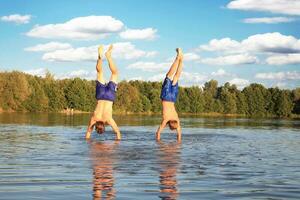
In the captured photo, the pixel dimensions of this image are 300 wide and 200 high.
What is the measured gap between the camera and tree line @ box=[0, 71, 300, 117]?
122m

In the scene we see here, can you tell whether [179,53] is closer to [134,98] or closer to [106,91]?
[106,91]

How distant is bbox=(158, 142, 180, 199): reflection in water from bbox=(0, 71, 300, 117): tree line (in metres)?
109

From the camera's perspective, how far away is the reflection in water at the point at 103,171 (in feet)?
29.2

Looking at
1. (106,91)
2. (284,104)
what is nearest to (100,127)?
(106,91)

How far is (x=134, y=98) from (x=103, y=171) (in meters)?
126

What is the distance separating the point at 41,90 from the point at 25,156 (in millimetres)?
115339

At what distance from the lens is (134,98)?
138m

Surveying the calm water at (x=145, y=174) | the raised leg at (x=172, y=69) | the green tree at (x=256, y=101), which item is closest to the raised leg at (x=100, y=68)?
the raised leg at (x=172, y=69)

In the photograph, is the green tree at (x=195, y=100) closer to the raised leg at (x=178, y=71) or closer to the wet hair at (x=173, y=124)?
the raised leg at (x=178, y=71)

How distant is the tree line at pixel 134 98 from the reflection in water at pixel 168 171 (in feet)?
357

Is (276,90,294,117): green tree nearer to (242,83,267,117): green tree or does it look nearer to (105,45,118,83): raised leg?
(242,83,267,117): green tree

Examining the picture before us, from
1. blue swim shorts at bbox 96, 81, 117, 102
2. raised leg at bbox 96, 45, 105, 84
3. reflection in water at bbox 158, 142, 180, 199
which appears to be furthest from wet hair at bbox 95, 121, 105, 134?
reflection in water at bbox 158, 142, 180, 199

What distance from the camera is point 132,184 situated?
32.7 ft

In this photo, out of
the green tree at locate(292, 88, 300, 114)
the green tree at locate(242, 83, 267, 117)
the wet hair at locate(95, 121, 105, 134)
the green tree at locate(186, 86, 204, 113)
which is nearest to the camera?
the wet hair at locate(95, 121, 105, 134)
